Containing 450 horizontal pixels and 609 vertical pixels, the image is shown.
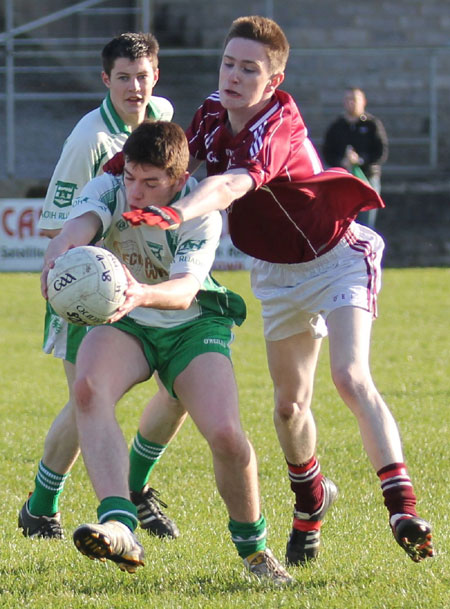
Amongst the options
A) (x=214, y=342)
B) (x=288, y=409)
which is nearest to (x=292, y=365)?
(x=288, y=409)

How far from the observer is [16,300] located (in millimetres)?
15188

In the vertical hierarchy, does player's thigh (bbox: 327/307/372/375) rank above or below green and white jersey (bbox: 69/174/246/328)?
below

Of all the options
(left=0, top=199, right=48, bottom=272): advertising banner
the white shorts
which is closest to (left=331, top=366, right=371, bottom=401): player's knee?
the white shorts

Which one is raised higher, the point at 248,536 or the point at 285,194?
the point at 285,194

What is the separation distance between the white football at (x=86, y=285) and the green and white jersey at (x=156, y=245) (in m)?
0.41

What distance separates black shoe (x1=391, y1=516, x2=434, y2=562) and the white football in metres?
1.29

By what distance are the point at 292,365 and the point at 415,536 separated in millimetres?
1101

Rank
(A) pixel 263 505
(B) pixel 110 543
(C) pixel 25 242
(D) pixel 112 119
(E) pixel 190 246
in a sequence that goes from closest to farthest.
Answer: (B) pixel 110 543, (E) pixel 190 246, (D) pixel 112 119, (A) pixel 263 505, (C) pixel 25 242

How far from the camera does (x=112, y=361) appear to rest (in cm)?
436

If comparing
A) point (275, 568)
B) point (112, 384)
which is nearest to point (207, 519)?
point (275, 568)

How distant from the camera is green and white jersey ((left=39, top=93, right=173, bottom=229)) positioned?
534 centimetres

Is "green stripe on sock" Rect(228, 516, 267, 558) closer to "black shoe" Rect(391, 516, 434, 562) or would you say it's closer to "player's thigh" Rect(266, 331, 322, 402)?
"black shoe" Rect(391, 516, 434, 562)

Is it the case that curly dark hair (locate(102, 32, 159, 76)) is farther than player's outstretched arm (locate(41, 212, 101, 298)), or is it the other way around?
curly dark hair (locate(102, 32, 159, 76))

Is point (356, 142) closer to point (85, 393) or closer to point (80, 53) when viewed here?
point (80, 53)
